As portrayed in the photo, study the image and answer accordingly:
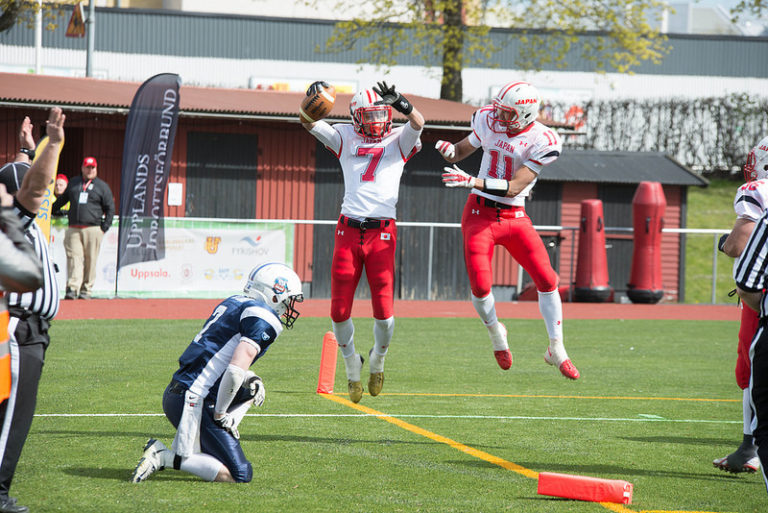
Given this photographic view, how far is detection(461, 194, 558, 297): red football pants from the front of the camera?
28.2ft

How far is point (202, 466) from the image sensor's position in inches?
253

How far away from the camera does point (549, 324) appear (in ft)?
29.4

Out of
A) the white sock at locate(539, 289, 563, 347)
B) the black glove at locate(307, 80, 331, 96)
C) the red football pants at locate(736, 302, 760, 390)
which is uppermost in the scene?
the black glove at locate(307, 80, 331, 96)

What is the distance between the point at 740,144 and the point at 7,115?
2165 centimetres

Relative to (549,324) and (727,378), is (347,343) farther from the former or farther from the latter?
(727,378)

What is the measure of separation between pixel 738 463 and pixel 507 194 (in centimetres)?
272

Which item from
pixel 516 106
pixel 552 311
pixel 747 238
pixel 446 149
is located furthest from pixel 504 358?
pixel 747 238

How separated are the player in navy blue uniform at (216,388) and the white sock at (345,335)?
2313 mm

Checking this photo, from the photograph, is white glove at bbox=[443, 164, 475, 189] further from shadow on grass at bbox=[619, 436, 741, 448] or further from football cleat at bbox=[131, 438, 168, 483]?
football cleat at bbox=[131, 438, 168, 483]

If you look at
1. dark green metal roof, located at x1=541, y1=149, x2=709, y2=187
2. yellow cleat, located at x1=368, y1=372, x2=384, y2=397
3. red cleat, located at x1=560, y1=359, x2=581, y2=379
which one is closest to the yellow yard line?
yellow cleat, located at x1=368, y1=372, x2=384, y2=397

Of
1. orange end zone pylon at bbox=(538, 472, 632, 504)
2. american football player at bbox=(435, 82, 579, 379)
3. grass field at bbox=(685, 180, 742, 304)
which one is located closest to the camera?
orange end zone pylon at bbox=(538, 472, 632, 504)

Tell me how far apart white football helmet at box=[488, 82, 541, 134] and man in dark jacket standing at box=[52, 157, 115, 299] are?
10803mm

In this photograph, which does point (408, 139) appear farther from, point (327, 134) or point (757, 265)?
point (757, 265)

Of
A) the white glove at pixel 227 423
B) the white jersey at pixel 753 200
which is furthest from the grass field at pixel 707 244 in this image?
the white glove at pixel 227 423
